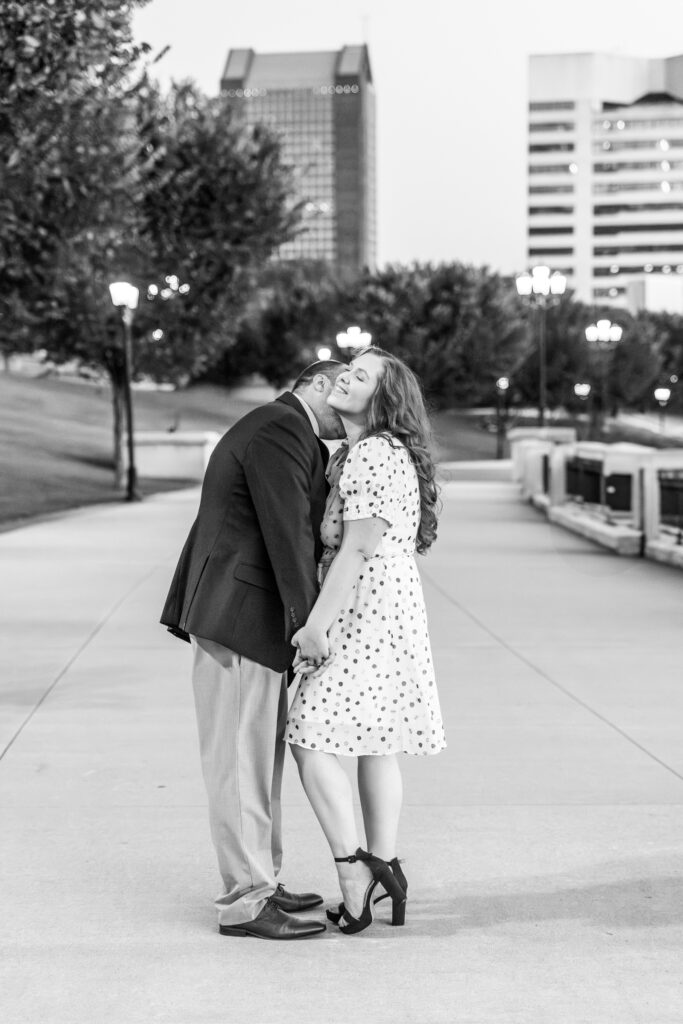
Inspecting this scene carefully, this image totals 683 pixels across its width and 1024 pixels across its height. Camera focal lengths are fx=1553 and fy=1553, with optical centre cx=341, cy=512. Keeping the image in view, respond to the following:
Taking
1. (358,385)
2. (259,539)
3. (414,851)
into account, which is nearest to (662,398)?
(414,851)

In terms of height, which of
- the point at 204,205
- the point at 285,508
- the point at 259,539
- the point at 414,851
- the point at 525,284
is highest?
the point at 204,205

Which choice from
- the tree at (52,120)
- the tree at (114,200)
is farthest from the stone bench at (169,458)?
the tree at (52,120)

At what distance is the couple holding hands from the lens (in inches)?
181

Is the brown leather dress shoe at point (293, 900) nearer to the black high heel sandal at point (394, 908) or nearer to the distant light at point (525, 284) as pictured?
the black high heel sandal at point (394, 908)

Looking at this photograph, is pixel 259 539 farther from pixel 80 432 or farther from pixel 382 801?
pixel 80 432

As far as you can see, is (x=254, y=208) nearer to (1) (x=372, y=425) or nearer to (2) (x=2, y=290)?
(2) (x=2, y=290)

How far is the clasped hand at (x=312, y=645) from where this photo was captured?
14.9 feet

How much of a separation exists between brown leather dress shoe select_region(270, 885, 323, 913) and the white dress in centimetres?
53

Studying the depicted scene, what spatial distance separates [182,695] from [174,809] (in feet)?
9.65

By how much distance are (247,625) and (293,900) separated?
36.9 inches

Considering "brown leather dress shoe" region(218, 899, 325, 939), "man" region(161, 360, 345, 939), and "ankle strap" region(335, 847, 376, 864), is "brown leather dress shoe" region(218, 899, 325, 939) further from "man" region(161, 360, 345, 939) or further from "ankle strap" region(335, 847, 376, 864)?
"ankle strap" region(335, 847, 376, 864)

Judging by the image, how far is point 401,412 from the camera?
4.70 meters

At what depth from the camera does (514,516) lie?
94.7 feet

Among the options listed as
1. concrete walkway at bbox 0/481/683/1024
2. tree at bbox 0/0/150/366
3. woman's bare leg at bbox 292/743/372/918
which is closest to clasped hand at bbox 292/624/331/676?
woman's bare leg at bbox 292/743/372/918
